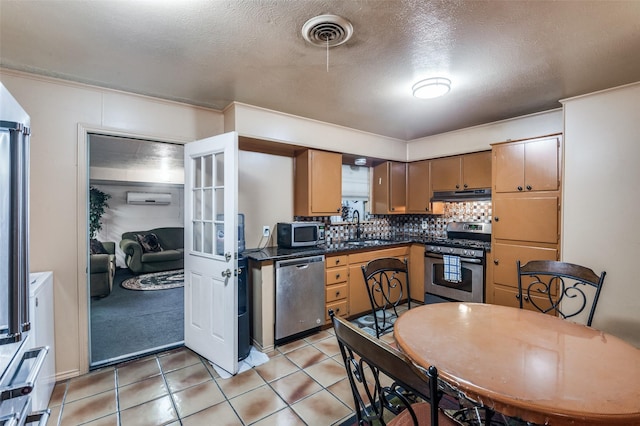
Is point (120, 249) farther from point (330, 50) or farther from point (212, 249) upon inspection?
point (330, 50)

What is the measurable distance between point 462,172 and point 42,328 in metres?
4.24

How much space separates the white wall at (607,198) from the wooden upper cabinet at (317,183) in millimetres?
2228

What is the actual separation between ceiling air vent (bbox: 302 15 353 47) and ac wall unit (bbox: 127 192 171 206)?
664 cm

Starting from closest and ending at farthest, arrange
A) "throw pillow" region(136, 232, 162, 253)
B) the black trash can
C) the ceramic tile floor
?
the ceramic tile floor → the black trash can → "throw pillow" region(136, 232, 162, 253)

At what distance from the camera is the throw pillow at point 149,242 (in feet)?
20.4

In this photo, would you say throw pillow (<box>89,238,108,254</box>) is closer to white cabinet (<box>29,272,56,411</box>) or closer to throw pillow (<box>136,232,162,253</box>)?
throw pillow (<box>136,232,162,253</box>)

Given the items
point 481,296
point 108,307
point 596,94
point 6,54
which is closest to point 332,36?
point 6,54

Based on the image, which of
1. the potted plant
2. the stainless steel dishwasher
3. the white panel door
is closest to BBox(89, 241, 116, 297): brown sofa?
the potted plant

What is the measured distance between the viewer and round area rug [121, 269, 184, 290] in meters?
5.11

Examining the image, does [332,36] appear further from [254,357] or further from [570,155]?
[254,357]

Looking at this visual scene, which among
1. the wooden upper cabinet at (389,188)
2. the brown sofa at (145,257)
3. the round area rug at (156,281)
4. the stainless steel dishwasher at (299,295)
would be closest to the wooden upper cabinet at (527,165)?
the wooden upper cabinet at (389,188)

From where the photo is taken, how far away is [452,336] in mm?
1357

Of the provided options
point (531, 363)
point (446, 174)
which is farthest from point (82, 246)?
point (446, 174)

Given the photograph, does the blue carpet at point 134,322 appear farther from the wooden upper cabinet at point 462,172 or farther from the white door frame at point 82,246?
the wooden upper cabinet at point 462,172
